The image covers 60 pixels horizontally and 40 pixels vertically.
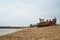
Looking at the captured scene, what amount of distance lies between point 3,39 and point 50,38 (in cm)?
510

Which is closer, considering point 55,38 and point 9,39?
point 55,38

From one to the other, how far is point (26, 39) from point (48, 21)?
78.1 feet

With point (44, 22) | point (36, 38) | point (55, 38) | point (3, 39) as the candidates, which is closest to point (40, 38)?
point (36, 38)

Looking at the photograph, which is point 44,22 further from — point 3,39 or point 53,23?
point 3,39

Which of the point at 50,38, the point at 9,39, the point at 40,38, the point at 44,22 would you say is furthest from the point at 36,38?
the point at 44,22

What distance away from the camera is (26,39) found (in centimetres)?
1694

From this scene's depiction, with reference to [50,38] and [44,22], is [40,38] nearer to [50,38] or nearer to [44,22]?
[50,38]

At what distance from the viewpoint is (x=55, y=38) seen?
52.7ft

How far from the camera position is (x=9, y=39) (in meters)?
17.5

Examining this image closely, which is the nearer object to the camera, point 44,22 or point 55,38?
point 55,38

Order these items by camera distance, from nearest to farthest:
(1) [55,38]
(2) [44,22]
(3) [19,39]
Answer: (1) [55,38] → (3) [19,39] → (2) [44,22]

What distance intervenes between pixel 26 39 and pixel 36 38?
3.29ft

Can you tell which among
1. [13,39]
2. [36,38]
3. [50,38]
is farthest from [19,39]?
[50,38]

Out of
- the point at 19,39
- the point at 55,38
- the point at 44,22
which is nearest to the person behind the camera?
the point at 55,38
